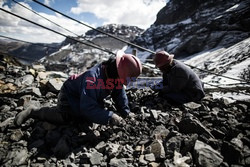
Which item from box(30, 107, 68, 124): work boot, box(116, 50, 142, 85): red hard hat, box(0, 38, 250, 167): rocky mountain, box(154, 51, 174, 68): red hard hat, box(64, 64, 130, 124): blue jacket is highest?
box(154, 51, 174, 68): red hard hat

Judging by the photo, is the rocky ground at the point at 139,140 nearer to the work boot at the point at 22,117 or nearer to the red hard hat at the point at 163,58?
the work boot at the point at 22,117

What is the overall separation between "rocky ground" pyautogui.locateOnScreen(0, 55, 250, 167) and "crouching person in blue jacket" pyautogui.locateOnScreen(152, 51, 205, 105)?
35 cm

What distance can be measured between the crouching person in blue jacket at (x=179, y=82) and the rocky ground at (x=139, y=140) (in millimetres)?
351

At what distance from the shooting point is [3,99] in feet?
9.92

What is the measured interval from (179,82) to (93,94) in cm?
215

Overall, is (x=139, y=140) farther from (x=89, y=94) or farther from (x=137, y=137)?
(x=89, y=94)

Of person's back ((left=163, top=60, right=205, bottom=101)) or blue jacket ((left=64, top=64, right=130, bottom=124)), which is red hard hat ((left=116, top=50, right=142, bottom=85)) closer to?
blue jacket ((left=64, top=64, right=130, bottom=124))

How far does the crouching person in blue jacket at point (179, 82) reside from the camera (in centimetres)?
326

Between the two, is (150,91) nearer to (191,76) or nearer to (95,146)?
(191,76)

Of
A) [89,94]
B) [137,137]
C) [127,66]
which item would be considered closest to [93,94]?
[89,94]

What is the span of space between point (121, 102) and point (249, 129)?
1.91 m

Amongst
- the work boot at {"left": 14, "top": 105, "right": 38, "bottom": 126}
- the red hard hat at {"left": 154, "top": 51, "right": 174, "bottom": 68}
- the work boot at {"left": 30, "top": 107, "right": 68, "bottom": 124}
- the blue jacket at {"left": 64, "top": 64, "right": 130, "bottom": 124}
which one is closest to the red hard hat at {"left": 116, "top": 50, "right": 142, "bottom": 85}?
the blue jacket at {"left": 64, "top": 64, "right": 130, "bottom": 124}

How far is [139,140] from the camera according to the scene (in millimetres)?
2066

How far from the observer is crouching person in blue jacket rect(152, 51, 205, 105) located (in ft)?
10.7
